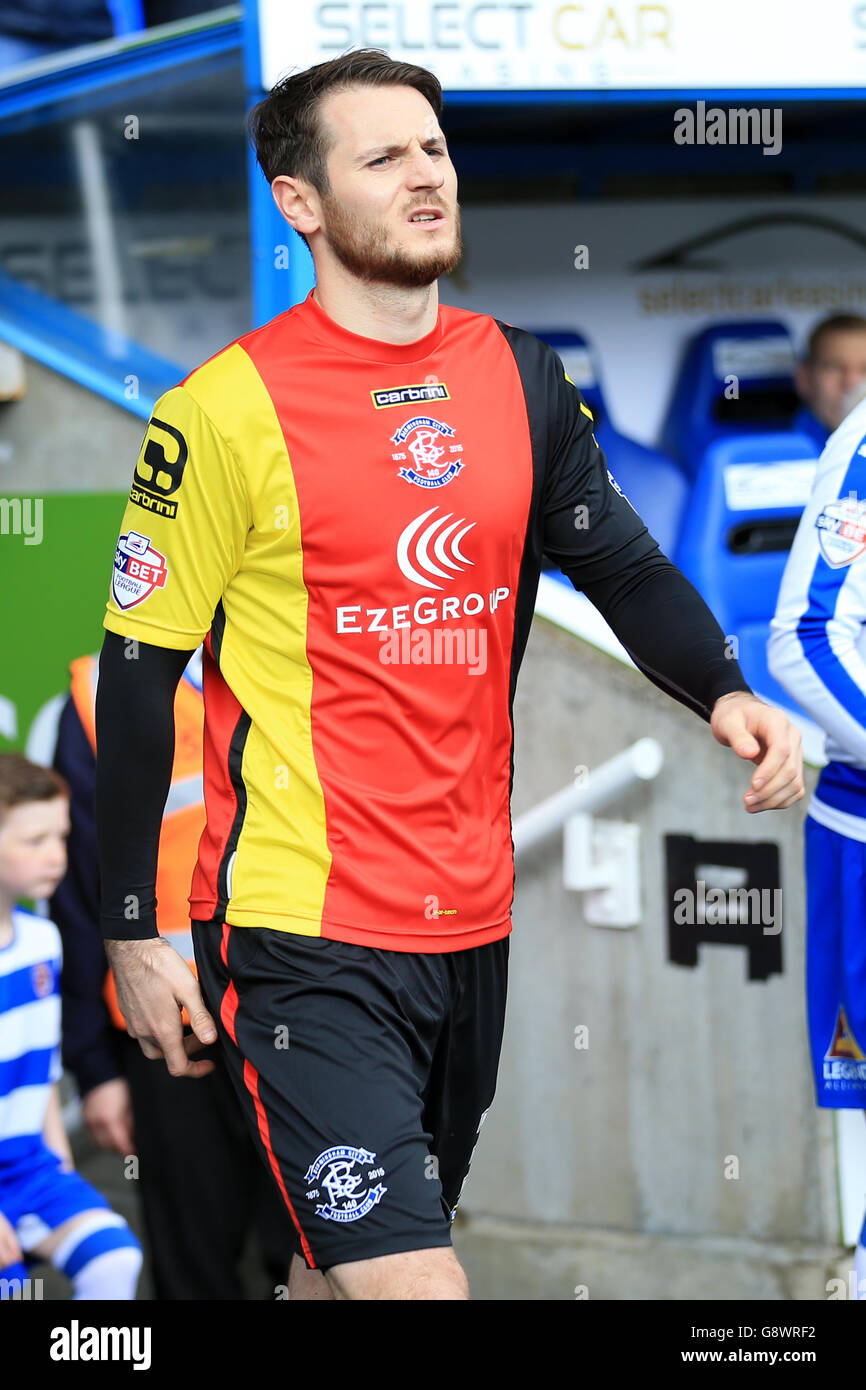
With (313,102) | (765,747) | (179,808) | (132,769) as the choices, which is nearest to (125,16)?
(313,102)

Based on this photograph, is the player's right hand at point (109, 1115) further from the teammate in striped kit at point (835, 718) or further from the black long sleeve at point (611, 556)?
the black long sleeve at point (611, 556)

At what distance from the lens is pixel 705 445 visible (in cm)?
418

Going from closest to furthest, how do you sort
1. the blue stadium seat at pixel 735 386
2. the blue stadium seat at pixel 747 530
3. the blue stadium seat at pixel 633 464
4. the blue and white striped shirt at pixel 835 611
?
the blue and white striped shirt at pixel 835 611 → the blue stadium seat at pixel 747 530 → the blue stadium seat at pixel 633 464 → the blue stadium seat at pixel 735 386

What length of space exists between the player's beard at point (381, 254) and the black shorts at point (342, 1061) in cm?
83

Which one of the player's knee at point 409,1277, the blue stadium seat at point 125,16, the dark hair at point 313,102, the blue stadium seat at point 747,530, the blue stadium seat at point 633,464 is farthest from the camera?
the blue stadium seat at point 633,464

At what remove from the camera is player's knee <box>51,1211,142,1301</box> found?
9.67 ft

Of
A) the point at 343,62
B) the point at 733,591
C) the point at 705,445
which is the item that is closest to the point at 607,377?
the point at 705,445

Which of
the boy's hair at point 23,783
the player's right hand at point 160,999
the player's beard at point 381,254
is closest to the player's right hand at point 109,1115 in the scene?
the boy's hair at point 23,783

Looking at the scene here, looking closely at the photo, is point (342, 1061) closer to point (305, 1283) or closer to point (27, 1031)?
point (305, 1283)

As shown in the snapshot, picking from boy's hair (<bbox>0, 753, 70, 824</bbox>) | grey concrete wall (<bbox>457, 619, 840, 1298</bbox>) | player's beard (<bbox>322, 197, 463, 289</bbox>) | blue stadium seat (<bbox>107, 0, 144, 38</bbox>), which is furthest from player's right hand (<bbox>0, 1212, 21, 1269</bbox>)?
blue stadium seat (<bbox>107, 0, 144, 38</bbox>)

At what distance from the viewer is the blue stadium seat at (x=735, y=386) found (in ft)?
13.8

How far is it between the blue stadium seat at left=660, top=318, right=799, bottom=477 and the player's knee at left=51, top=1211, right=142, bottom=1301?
7.71ft

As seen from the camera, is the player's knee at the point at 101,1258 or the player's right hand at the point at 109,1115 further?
the player's right hand at the point at 109,1115

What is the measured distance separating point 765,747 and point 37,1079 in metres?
1.69
